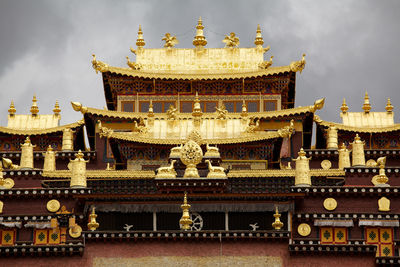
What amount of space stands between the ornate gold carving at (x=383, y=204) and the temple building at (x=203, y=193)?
0.15 ft

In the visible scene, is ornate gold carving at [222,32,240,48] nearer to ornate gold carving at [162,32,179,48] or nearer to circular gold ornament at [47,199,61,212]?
ornate gold carving at [162,32,179,48]

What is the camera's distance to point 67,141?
69.5m

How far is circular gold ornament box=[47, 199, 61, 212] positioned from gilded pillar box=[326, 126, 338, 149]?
16976 mm

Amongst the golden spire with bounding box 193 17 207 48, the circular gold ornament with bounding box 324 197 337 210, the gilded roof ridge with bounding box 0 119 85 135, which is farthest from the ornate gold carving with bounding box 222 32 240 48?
the circular gold ornament with bounding box 324 197 337 210

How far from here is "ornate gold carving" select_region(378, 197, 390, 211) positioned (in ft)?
189

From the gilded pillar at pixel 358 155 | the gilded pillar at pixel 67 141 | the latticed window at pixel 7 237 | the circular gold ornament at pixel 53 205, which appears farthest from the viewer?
the gilded pillar at pixel 67 141

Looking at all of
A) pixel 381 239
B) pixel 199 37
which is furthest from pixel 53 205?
pixel 199 37

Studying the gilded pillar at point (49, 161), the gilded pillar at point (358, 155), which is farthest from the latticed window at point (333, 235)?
the gilded pillar at point (49, 161)

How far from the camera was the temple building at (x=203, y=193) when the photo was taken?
55.0 meters

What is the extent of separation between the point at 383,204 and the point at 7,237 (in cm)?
1745

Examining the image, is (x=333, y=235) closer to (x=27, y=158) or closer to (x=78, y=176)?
(x=78, y=176)

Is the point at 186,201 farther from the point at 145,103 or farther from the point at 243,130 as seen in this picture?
the point at 145,103

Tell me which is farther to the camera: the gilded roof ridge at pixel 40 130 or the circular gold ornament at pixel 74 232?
the gilded roof ridge at pixel 40 130

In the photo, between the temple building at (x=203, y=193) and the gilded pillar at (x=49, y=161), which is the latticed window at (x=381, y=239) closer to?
the temple building at (x=203, y=193)
